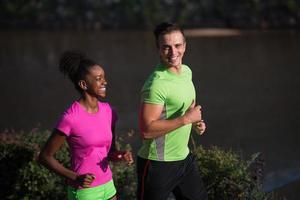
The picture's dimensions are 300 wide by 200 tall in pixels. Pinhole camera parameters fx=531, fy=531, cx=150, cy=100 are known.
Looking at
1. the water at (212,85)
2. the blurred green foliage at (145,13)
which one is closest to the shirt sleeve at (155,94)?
the water at (212,85)

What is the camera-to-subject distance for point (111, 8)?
22.1 meters

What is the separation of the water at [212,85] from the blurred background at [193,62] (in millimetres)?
20

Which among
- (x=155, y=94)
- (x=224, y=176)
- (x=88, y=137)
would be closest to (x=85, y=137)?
(x=88, y=137)

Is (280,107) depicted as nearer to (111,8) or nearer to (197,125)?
(197,125)

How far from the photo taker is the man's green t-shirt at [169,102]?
121 inches

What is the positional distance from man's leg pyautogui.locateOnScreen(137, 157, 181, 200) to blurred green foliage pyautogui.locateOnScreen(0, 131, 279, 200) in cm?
88

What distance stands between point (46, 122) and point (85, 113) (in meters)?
5.51

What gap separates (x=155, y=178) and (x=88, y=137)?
0.50 m

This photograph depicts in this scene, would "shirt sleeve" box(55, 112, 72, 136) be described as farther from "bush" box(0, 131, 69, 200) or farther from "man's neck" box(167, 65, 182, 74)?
"bush" box(0, 131, 69, 200)

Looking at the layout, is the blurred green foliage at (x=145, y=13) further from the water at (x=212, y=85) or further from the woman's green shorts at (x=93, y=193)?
the woman's green shorts at (x=93, y=193)

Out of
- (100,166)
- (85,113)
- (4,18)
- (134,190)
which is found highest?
(4,18)

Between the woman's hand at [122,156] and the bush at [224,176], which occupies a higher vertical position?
the woman's hand at [122,156]

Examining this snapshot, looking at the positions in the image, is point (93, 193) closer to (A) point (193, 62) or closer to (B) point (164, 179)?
(B) point (164, 179)

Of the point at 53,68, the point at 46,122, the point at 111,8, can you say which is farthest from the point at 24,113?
the point at 111,8
